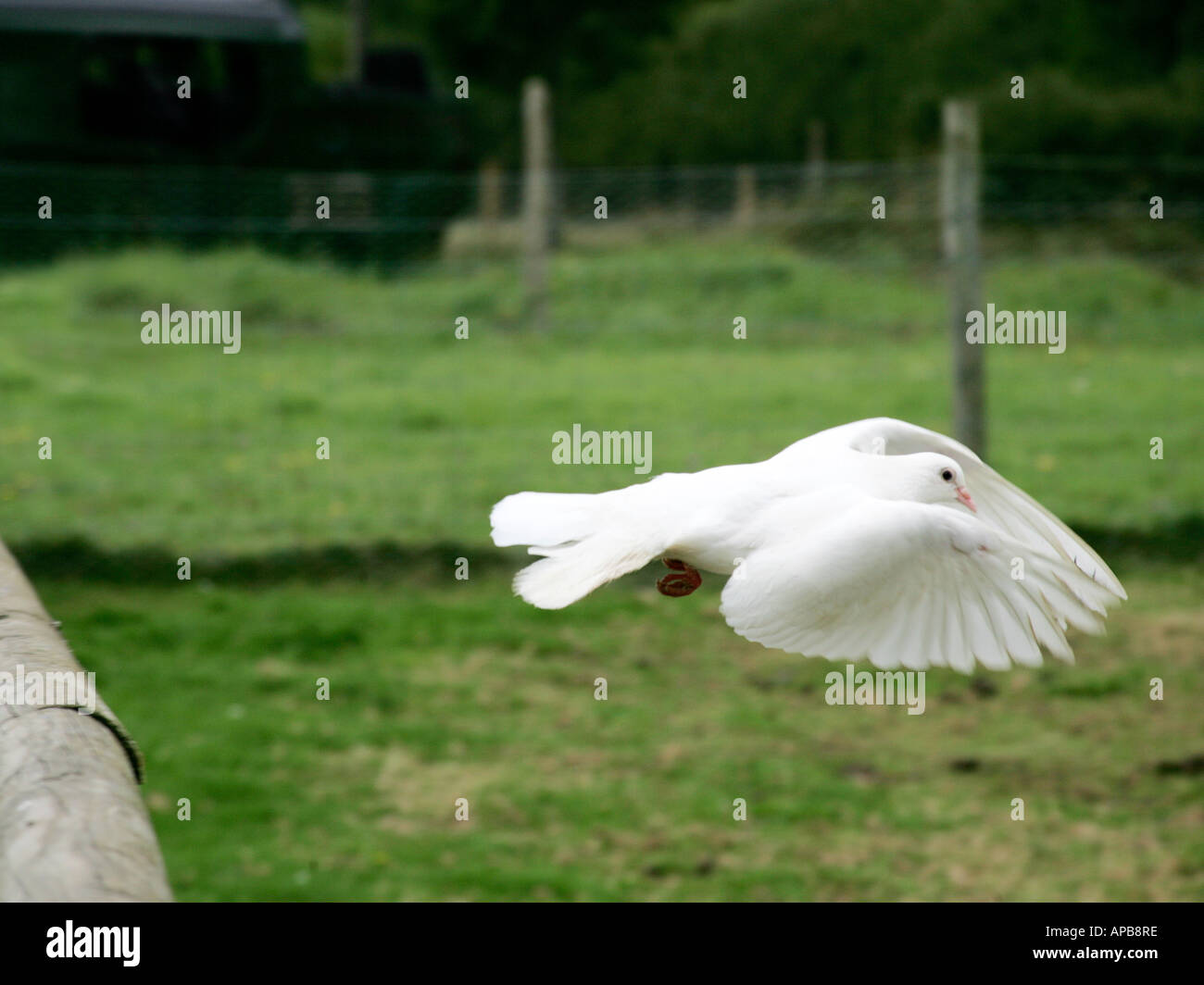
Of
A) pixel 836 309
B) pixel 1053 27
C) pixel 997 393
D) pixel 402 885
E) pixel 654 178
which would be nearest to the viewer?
pixel 402 885

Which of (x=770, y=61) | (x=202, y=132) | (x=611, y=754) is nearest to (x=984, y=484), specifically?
(x=611, y=754)

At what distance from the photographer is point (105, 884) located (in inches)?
66.5

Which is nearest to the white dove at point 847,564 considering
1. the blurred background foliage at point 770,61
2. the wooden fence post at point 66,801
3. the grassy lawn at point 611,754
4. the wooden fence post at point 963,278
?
the wooden fence post at point 66,801

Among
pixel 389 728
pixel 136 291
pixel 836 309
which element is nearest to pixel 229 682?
pixel 389 728

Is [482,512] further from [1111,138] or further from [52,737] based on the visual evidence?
[1111,138]

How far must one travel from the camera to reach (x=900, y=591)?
111 inches

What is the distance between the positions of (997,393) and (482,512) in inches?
159

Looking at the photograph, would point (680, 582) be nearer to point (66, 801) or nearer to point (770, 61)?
point (66, 801)

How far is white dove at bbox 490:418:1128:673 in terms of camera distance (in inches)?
106

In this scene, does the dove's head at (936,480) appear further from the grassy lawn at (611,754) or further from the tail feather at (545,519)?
the grassy lawn at (611,754)

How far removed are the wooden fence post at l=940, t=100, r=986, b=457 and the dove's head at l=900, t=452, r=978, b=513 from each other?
3822 mm

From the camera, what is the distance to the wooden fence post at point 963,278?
687 cm

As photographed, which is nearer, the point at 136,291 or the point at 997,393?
the point at 997,393

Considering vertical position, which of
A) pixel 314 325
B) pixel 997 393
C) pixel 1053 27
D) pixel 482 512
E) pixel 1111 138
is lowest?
pixel 482 512
